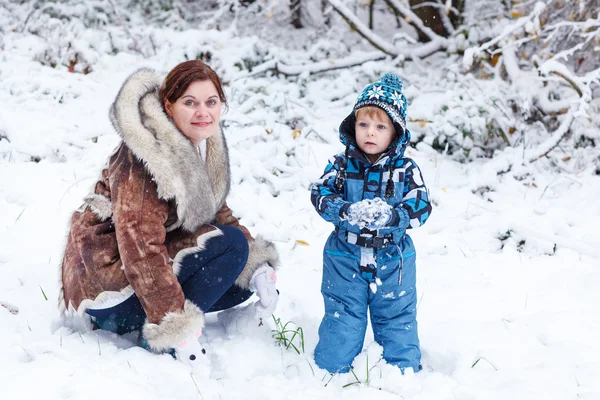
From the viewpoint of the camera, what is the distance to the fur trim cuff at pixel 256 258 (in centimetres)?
269

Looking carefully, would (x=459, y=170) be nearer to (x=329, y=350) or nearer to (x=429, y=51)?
(x=429, y=51)

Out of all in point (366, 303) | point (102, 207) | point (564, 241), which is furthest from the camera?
point (564, 241)

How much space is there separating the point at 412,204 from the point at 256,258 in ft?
2.63

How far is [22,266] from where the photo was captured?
2.95m

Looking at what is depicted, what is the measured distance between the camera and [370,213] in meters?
2.27

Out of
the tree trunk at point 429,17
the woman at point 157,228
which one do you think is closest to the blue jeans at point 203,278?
the woman at point 157,228

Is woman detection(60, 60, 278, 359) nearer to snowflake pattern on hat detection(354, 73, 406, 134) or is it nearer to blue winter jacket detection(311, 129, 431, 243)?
blue winter jacket detection(311, 129, 431, 243)

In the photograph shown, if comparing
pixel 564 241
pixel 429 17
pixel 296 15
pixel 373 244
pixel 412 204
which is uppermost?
pixel 429 17

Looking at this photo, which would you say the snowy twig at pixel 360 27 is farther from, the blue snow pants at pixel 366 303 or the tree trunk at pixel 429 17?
the blue snow pants at pixel 366 303

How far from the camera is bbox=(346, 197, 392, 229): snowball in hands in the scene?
89.7 inches

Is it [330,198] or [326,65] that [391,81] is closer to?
[330,198]

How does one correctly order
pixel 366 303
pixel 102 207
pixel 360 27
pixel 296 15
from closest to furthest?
pixel 102 207, pixel 366 303, pixel 360 27, pixel 296 15

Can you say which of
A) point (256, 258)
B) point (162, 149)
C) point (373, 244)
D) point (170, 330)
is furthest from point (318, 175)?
point (170, 330)

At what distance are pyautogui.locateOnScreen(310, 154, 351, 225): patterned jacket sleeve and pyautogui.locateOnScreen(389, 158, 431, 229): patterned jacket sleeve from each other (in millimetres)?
223
